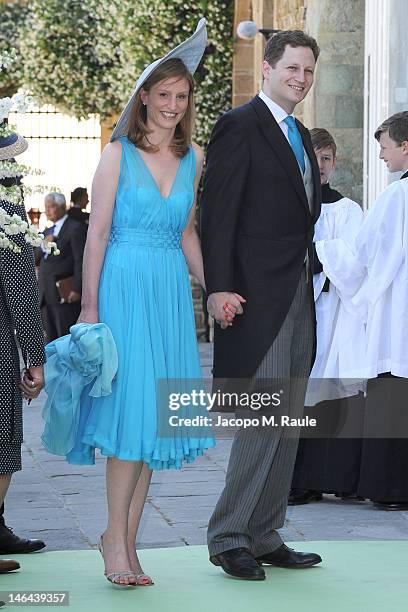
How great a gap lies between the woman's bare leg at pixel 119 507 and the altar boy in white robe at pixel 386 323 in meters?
2.13

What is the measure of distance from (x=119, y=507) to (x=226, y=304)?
0.79m

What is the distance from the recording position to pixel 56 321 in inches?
600

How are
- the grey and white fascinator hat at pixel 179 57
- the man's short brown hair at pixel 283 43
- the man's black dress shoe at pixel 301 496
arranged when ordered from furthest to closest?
the man's black dress shoe at pixel 301 496 < the man's short brown hair at pixel 283 43 < the grey and white fascinator hat at pixel 179 57

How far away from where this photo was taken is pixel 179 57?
513cm

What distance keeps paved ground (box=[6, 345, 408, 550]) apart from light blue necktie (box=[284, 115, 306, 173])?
5.35ft

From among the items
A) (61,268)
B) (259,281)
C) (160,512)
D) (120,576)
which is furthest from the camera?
(61,268)

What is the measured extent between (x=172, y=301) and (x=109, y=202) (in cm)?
39

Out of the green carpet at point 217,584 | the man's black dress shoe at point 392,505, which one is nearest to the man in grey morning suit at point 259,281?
the green carpet at point 217,584

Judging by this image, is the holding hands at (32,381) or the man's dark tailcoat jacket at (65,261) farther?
A: the man's dark tailcoat jacket at (65,261)

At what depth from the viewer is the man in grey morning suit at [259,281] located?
5195mm

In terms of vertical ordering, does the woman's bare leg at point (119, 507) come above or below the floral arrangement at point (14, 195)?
below

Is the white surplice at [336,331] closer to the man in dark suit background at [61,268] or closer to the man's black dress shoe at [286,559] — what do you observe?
the man's black dress shoe at [286,559]

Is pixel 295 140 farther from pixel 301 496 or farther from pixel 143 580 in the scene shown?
pixel 301 496

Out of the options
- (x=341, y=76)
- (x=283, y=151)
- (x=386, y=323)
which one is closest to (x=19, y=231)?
(x=283, y=151)
